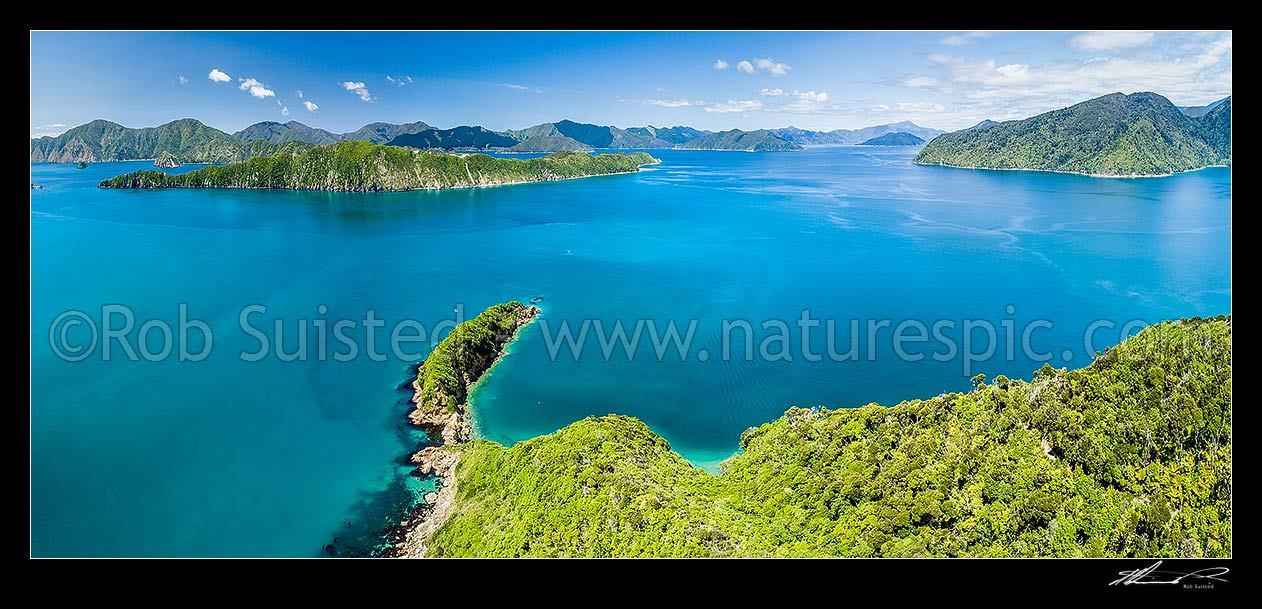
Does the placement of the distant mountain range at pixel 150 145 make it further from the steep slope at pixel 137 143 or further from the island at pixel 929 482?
the island at pixel 929 482

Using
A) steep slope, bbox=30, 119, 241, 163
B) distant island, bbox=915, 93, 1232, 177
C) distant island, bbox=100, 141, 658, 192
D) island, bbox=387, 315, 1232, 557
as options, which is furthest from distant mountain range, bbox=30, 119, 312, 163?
distant island, bbox=915, 93, 1232, 177

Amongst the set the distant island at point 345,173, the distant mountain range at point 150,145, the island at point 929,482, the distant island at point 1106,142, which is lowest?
the island at point 929,482

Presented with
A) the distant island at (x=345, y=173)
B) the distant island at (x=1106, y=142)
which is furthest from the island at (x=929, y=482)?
the distant island at (x=345, y=173)
